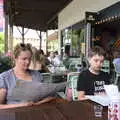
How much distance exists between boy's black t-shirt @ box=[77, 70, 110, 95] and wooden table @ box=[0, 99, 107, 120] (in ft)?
2.02

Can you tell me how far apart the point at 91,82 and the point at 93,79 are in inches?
1.7

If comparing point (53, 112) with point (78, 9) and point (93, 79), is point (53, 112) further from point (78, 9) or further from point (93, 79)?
point (78, 9)

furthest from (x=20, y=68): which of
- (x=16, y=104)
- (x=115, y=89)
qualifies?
(x=115, y=89)

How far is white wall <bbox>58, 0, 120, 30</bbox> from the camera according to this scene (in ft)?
29.2

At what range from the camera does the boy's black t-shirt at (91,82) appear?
3.08m

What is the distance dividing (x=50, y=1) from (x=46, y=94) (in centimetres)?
1107

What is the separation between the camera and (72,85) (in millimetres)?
4250

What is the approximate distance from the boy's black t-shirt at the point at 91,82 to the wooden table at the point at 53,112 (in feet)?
2.02

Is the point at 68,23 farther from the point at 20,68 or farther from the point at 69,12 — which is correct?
the point at 20,68

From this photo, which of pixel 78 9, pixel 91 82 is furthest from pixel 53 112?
pixel 78 9

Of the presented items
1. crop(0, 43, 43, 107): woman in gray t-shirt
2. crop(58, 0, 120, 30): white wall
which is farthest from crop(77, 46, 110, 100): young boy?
crop(58, 0, 120, 30): white wall

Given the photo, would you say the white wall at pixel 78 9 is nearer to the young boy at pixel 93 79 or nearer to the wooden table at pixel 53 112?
the young boy at pixel 93 79

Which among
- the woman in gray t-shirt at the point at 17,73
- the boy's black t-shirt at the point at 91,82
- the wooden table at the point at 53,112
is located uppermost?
the woman in gray t-shirt at the point at 17,73

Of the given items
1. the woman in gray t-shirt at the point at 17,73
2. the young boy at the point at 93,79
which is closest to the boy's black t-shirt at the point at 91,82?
the young boy at the point at 93,79
